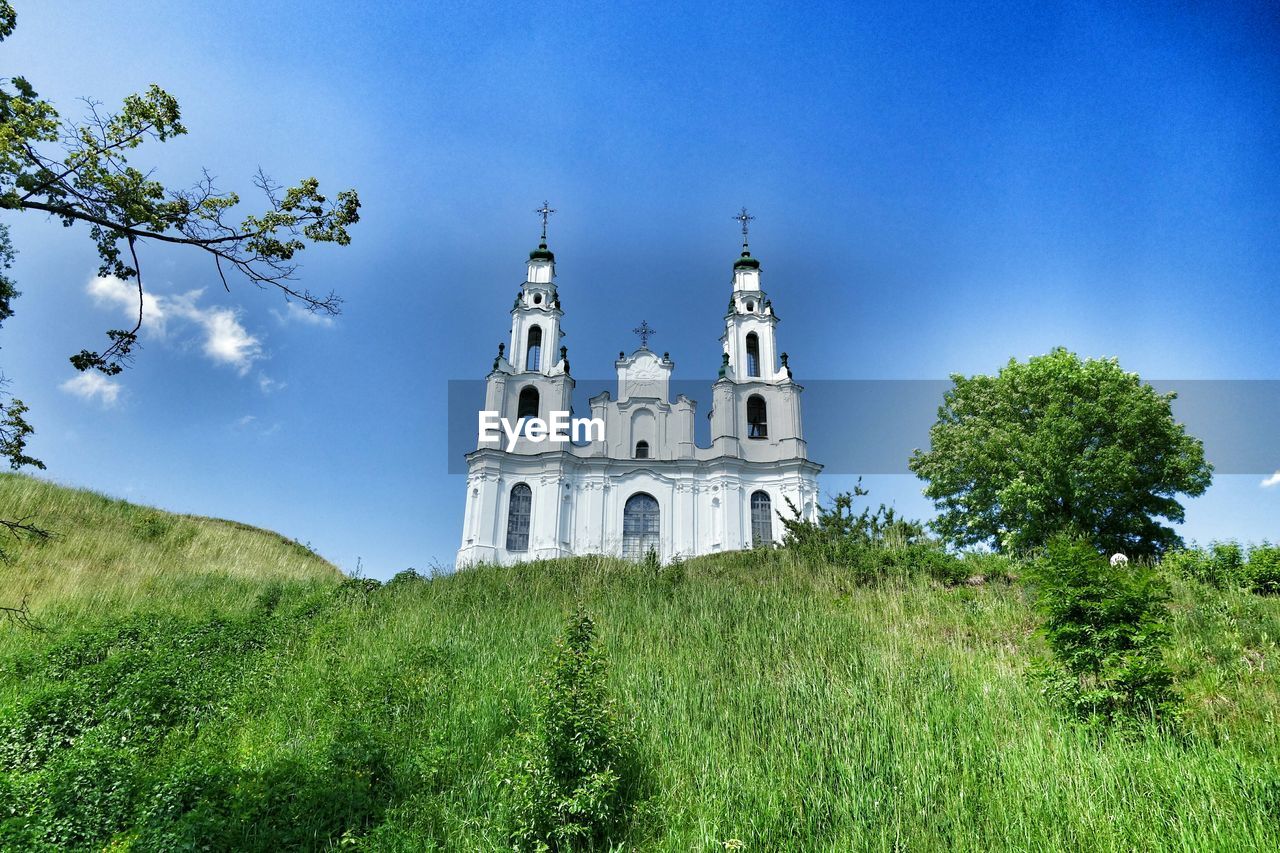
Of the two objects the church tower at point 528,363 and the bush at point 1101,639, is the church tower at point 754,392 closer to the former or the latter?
the church tower at point 528,363

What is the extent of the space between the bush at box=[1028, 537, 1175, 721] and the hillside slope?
47.2 feet

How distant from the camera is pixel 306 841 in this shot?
4.24 metres

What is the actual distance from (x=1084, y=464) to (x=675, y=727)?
19.5 m

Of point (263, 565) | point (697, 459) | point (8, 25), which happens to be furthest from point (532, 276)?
point (8, 25)

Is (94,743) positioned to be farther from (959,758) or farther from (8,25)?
(959,758)

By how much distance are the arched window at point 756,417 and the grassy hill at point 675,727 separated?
2284 cm

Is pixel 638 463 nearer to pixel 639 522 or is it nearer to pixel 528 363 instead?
pixel 639 522

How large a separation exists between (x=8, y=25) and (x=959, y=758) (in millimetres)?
9705

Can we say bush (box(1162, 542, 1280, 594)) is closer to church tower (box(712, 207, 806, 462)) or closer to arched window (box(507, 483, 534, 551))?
church tower (box(712, 207, 806, 462))

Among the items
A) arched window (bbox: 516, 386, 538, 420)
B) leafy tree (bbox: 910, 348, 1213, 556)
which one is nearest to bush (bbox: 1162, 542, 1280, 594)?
leafy tree (bbox: 910, 348, 1213, 556)

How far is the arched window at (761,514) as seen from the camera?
30125 millimetres

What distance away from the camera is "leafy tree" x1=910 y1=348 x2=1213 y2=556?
64.1 feet

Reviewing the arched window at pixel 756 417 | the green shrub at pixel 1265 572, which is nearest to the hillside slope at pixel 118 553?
the green shrub at pixel 1265 572

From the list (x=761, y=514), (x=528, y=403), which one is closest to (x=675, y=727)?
(x=761, y=514)
